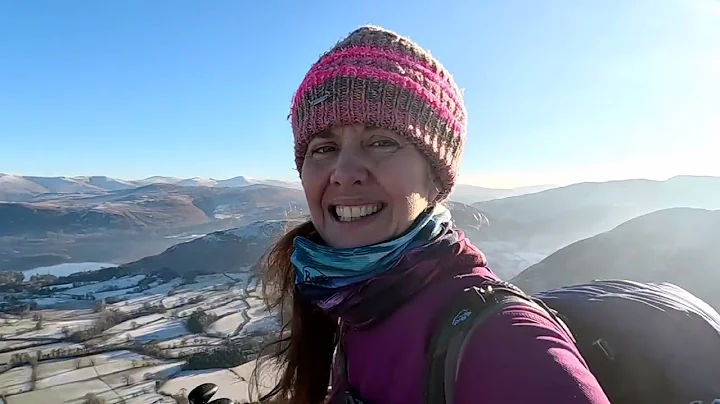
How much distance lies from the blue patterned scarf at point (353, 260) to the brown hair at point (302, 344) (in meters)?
0.18

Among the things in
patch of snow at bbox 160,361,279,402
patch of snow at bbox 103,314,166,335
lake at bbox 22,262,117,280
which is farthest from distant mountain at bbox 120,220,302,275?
patch of snow at bbox 160,361,279,402

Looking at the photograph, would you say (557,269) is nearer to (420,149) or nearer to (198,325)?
(420,149)

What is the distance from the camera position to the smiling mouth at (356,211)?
0.78 m

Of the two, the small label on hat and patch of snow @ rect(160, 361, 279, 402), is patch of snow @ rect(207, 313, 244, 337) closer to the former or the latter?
Result: patch of snow @ rect(160, 361, 279, 402)

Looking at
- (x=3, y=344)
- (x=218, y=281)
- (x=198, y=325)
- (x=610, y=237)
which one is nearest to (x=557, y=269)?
(x=610, y=237)

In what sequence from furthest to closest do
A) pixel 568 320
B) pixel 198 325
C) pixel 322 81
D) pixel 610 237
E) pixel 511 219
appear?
pixel 511 219, pixel 198 325, pixel 610 237, pixel 322 81, pixel 568 320

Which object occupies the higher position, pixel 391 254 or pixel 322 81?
pixel 322 81

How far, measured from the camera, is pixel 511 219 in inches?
846

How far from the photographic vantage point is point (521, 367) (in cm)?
51

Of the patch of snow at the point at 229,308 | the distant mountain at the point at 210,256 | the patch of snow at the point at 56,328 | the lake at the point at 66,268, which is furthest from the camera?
the lake at the point at 66,268

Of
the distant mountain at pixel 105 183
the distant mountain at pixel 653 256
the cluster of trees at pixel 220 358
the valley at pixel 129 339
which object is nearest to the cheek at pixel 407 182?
the distant mountain at pixel 653 256

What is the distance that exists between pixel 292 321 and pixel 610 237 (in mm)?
7570

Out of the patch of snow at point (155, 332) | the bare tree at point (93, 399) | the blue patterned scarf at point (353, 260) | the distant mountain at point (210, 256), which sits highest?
the blue patterned scarf at point (353, 260)

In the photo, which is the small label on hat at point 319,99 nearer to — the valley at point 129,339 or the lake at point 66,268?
the valley at point 129,339
